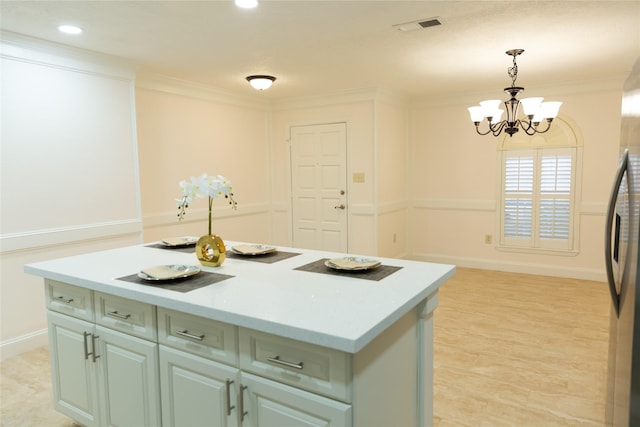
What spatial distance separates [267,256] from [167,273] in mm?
637

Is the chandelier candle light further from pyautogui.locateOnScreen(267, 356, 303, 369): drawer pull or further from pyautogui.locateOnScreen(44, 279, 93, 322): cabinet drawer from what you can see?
pyautogui.locateOnScreen(267, 356, 303, 369): drawer pull

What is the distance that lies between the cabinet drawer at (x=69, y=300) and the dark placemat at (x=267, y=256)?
0.74 meters

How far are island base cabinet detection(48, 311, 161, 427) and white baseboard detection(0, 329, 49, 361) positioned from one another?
1.35 m

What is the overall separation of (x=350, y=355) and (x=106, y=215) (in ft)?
10.7

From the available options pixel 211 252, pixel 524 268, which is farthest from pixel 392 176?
pixel 211 252

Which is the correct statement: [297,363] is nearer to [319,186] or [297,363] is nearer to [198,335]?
[198,335]

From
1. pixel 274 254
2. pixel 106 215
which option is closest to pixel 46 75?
pixel 106 215

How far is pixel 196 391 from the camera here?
5.63 ft

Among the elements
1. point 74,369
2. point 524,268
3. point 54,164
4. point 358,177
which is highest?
point 54,164

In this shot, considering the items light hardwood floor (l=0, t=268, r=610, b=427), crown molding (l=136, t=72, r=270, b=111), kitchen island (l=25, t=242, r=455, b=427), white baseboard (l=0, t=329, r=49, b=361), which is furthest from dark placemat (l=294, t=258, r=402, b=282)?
crown molding (l=136, t=72, r=270, b=111)

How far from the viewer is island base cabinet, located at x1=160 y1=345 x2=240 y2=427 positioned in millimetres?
1620

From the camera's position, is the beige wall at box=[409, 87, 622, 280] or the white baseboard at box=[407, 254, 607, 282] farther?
the white baseboard at box=[407, 254, 607, 282]

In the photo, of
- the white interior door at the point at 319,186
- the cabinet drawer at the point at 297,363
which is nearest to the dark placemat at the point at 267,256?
the cabinet drawer at the point at 297,363

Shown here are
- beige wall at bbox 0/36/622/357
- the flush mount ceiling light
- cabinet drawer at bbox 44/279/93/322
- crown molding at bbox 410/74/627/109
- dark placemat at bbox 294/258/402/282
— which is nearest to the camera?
dark placemat at bbox 294/258/402/282
